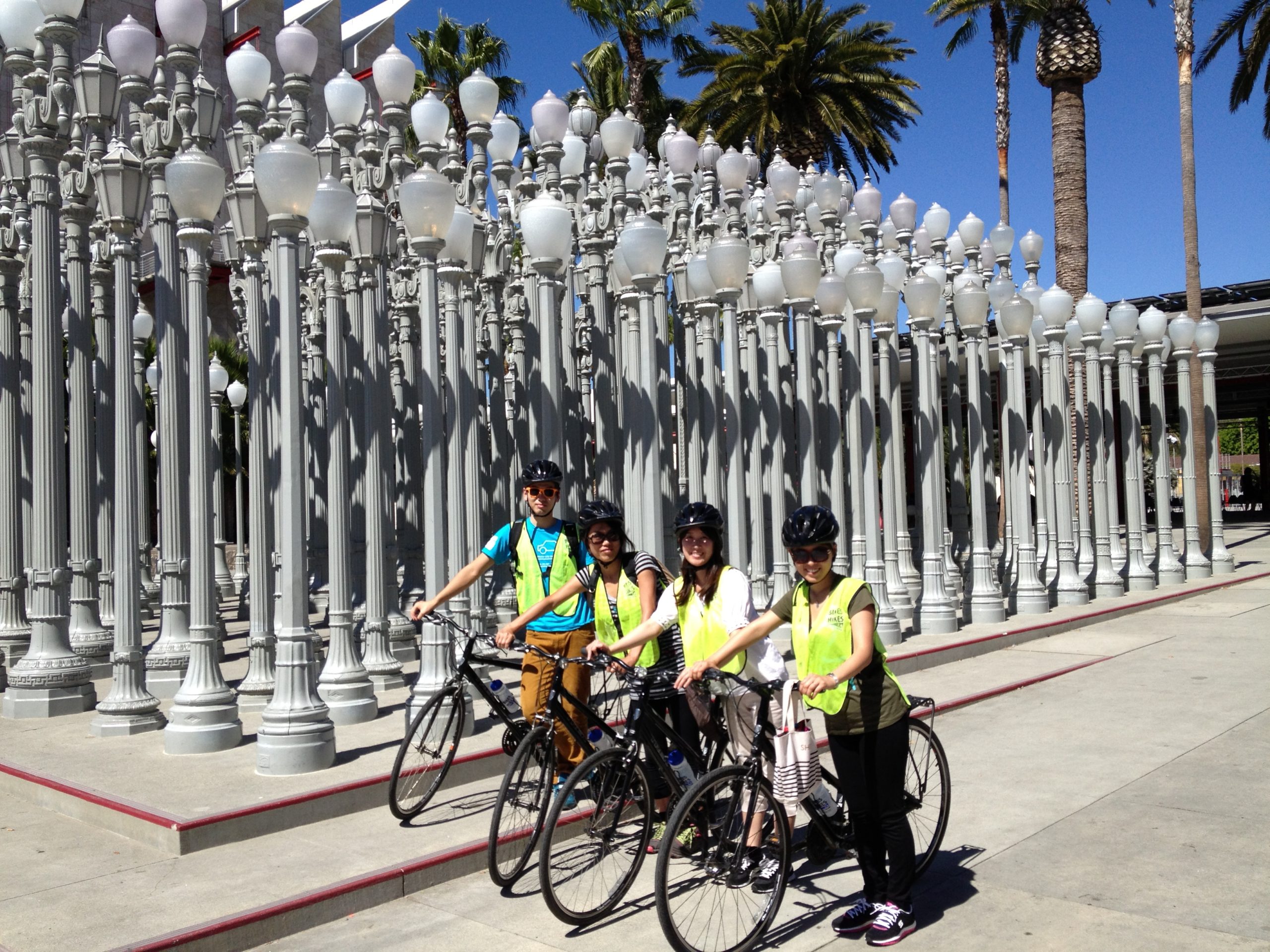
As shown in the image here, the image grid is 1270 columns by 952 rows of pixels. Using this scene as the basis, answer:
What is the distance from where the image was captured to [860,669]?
4449 mm

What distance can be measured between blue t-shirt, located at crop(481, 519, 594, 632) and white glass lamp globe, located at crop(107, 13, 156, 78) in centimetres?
519

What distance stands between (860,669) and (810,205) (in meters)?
11.2

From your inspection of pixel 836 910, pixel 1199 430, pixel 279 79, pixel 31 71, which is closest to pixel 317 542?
pixel 31 71

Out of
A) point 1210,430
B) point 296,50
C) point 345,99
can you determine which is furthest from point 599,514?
point 1210,430

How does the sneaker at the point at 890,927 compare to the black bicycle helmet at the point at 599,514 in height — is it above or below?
below

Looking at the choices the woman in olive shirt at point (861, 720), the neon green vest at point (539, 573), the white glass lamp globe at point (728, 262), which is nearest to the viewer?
the woman in olive shirt at point (861, 720)

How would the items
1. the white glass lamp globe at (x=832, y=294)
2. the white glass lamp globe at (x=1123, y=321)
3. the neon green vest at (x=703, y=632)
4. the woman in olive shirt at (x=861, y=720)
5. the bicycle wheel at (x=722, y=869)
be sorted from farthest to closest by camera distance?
the white glass lamp globe at (x=1123, y=321)
the white glass lamp globe at (x=832, y=294)
the neon green vest at (x=703, y=632)
the woman in olive shirt at (x=861, y=720)
the bicycle wheel at (x=722, y=869)

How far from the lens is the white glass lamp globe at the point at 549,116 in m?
10.3

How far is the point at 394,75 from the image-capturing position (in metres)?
9.79

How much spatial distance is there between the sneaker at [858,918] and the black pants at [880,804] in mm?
39

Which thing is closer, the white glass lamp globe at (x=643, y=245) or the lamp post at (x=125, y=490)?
the lamp post at (x=125, y=490)

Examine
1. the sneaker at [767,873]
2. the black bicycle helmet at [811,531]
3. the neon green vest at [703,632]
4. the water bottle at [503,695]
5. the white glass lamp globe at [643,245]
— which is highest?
the white glass lamp globe at [643,245]

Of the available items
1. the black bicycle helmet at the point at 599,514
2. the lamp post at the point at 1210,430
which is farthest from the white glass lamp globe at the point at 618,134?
the lamp post at the point at 1210,430

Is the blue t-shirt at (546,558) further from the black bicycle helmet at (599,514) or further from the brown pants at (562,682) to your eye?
the black bicycle helmet at (599,514)
